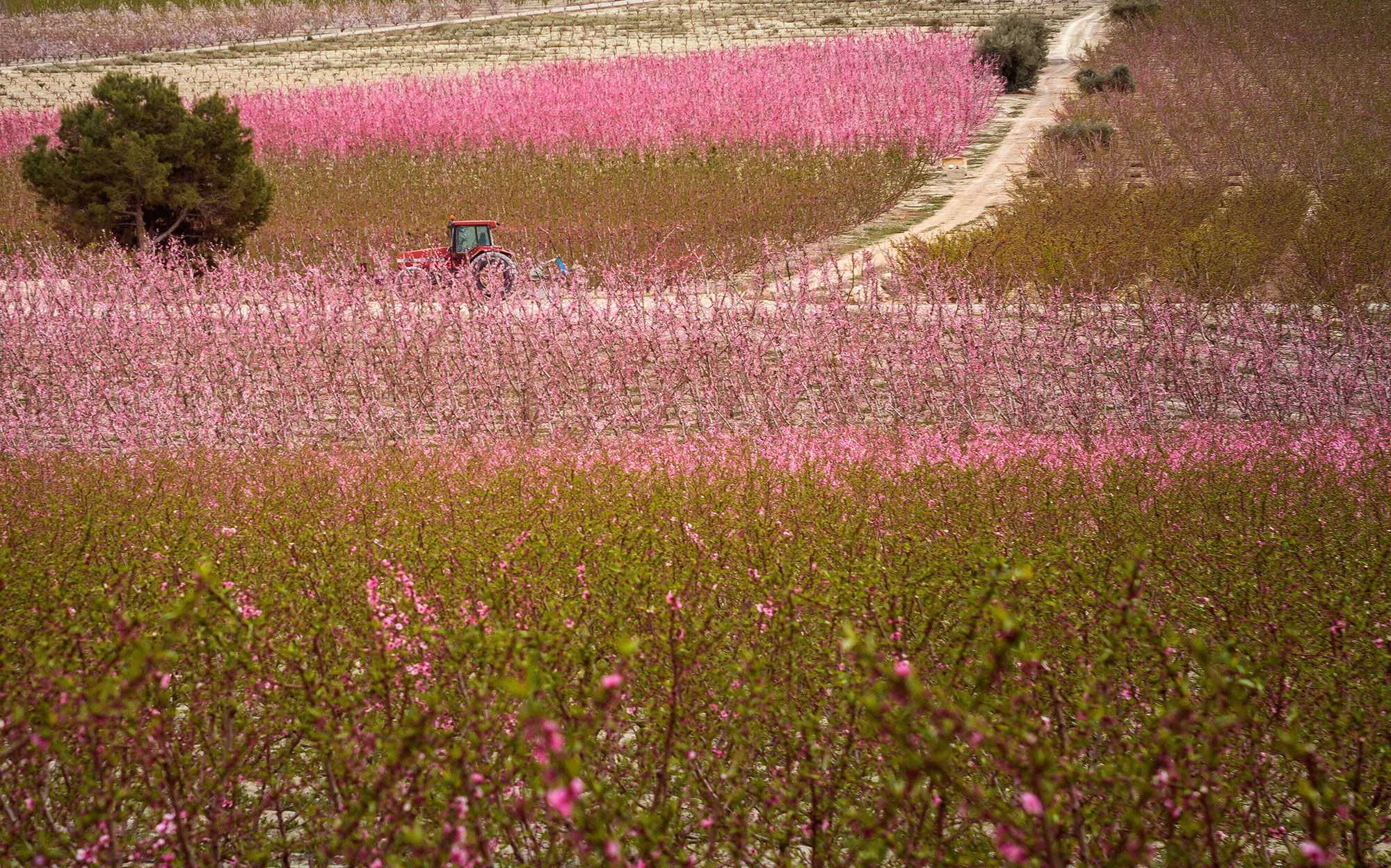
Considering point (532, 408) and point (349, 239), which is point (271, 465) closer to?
point (532, 408)

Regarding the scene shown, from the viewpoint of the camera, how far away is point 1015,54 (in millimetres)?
31438

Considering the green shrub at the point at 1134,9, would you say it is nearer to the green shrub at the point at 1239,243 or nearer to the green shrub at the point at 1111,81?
the green shrub at the point at 1111,81

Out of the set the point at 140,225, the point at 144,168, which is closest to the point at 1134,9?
the point at 144,168

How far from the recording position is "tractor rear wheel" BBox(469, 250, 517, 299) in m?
13.4

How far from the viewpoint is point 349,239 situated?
18.1 meters

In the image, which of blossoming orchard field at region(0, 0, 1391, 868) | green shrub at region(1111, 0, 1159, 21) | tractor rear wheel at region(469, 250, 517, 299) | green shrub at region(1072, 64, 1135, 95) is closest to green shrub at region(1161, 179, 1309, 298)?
blossoming orchard field at region(0, 0, 1391, 868)

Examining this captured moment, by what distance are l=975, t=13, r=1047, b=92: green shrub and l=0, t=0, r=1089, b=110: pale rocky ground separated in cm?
905

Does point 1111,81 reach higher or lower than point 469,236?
higher

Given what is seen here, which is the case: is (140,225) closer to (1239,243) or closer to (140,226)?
(140,226)

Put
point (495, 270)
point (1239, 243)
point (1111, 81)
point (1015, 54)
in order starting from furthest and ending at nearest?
point (1015, 54) < point (1111, 81) < point (1239, 243) < point (495, 270)

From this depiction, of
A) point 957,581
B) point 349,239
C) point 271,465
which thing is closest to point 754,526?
point 957,581

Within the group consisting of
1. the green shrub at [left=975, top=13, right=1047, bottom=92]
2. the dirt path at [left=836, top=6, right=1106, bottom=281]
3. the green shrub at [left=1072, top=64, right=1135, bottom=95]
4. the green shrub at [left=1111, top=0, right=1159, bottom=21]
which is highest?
the green shrub at [left=1111, top=0, right=1159, bottom=21]

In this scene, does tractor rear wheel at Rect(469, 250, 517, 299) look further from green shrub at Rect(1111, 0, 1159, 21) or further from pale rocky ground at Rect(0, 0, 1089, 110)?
green shrub at Rect(1111, 0, 1159, 21)

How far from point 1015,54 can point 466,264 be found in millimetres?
24812
